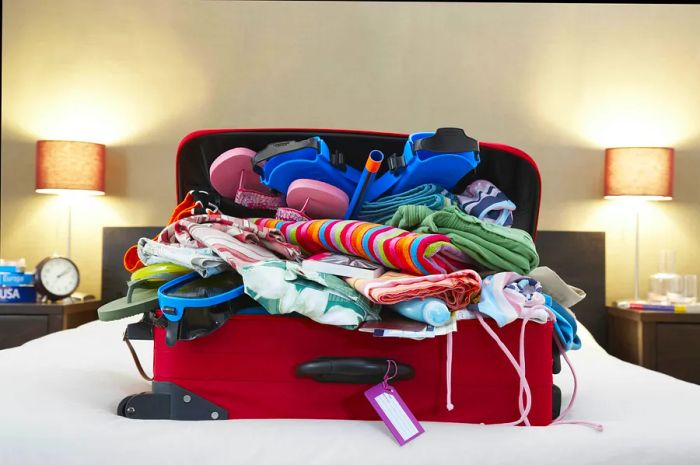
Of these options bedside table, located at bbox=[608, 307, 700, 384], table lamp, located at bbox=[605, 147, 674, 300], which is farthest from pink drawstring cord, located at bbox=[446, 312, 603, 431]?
table lamp, located at bbox=[605, 147, 674, 300]

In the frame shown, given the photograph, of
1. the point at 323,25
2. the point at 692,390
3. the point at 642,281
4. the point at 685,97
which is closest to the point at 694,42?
the point at 685,97

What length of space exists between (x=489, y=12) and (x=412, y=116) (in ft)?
1.70

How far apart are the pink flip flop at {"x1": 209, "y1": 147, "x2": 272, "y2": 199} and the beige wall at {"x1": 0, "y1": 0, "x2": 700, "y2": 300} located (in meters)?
1.77

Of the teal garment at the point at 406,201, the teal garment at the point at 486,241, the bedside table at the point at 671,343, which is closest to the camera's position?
the teal garment at the point at 486,241

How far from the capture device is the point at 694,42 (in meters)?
2.68

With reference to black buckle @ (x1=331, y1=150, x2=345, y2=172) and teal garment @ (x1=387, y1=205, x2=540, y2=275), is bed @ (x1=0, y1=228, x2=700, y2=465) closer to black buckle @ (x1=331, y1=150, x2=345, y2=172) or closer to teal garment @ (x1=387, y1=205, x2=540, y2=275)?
teal garment @ (x1=387, y1=205, x2=540, y2=275)

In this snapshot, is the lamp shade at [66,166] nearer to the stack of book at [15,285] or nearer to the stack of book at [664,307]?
the stack of book at [15,285]

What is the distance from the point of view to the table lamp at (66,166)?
95.3 inches

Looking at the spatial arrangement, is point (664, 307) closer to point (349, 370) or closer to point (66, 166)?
point (349, 370)

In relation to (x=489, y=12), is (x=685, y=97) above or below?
below

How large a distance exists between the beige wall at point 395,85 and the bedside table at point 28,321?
0.42 metres

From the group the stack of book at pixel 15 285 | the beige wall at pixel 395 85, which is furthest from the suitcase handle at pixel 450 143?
the stack of book at pixel 15 285

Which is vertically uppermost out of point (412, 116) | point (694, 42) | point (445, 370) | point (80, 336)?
point (694, 42)

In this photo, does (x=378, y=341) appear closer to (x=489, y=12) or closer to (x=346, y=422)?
(x=346, y=422)
